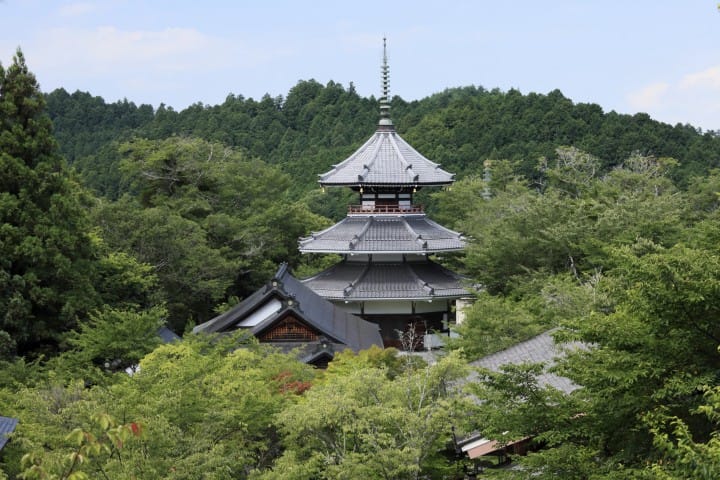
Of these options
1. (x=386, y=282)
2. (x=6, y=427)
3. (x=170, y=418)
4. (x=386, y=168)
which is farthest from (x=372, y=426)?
(x=386, y=168)

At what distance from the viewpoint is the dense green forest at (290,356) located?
10.9 metres

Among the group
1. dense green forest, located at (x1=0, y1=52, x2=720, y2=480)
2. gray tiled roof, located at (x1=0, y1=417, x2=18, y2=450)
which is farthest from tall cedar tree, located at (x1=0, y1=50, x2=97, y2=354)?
gray tiled roof, located at (x1=0, y1=417, x2=18, y2=450)

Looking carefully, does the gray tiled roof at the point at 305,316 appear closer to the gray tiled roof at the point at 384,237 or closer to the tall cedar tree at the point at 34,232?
the gray tiled roof at the point at 384,237

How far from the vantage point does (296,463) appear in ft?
49.1

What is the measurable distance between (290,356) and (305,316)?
5382 millimetres

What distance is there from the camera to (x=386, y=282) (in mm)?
36812

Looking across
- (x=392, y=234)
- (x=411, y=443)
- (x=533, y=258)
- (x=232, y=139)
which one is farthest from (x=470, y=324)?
(x=232, y=139)

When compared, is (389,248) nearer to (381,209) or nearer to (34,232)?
(381,209)

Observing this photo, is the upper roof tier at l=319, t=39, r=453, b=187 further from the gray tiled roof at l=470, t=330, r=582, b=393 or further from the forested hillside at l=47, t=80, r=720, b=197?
the gray tiled roof at l=470, t=330, r=582, b=393

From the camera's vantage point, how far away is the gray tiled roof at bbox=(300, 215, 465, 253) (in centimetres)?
3716

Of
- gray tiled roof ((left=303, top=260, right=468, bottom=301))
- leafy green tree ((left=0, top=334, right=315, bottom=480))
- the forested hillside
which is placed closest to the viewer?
leafy green tree ((left=0, top=334, right=315, bottom=480))

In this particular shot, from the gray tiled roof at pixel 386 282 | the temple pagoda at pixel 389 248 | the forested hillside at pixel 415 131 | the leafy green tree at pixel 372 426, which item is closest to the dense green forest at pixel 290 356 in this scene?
the leafy green tree at pixel 372 426

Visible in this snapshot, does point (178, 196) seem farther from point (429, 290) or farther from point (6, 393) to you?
point (6, 393)

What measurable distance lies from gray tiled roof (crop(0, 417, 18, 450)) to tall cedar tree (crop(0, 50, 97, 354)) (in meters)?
8.37
